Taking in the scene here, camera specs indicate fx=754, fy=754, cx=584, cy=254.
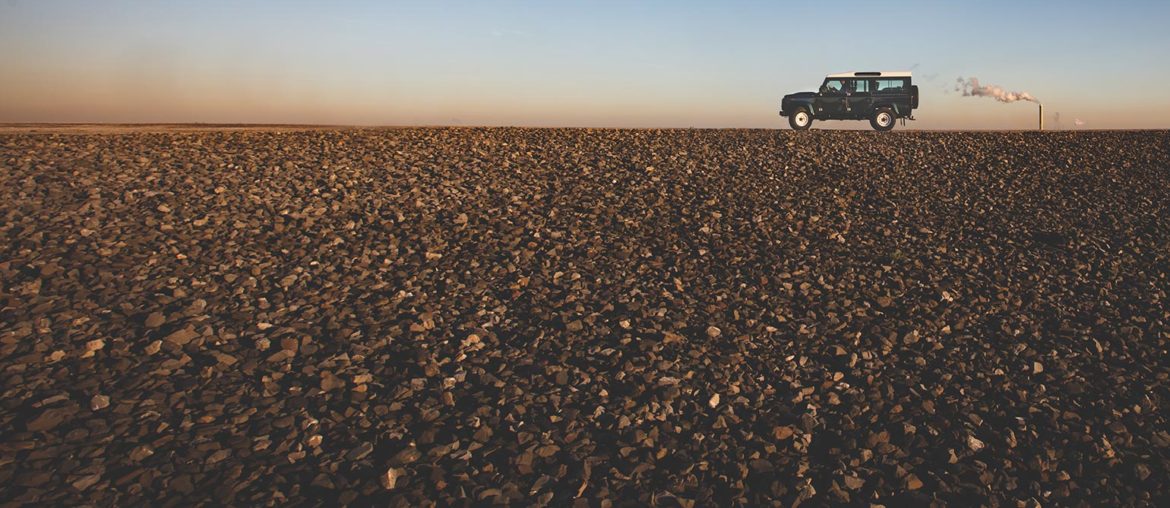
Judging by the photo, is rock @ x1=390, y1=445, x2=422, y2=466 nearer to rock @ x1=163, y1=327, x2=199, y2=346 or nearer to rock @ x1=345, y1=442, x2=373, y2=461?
rock @ x1=345, y1=442, x2=373, y2=461

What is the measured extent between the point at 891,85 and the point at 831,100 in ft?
7.24

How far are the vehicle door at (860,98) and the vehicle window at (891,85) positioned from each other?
36 centimetres

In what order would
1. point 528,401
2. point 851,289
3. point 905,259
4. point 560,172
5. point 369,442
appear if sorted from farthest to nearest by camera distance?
point 560,172 → point 905,259 → point 851,289 → point 528,401 → point 369,442

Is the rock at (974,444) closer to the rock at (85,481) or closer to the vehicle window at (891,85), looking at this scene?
the rock at (85,481)

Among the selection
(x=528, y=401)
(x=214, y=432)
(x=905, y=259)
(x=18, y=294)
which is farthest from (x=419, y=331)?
(x=905, y=259)

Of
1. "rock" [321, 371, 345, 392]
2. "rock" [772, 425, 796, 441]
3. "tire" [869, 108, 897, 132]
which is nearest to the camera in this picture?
"rock" [772, 425, 796, 441]

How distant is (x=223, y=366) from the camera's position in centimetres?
701

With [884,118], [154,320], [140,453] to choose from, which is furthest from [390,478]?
[884,118]

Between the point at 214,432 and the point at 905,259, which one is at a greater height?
the point at 905,259

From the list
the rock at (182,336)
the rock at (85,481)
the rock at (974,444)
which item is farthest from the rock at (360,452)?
the rock at (974,444)

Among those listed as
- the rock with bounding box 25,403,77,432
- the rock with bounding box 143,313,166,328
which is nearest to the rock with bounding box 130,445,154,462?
the rock with bounding box 25,403,77,432

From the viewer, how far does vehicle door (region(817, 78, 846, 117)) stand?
25672 mm

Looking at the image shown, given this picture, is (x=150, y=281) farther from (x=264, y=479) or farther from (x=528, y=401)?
(x=528, y=401)

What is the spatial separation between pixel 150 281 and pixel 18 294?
131 cm
